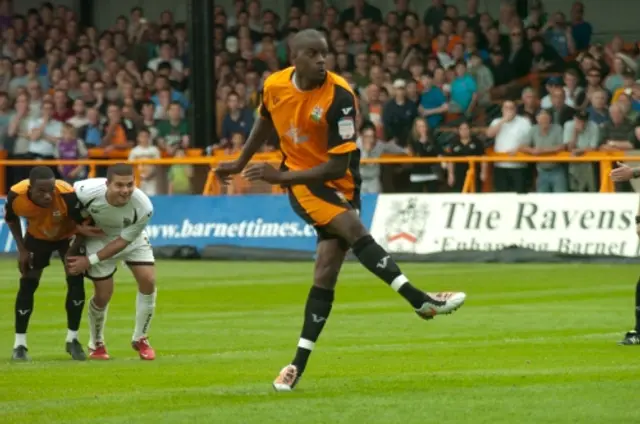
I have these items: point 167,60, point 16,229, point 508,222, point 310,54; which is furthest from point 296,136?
point 167,60

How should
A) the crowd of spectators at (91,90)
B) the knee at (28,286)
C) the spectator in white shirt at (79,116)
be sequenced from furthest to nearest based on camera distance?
the spectator in white shirt at (79,116), the crowd of spectators at (91,90), the knee at (28,286)

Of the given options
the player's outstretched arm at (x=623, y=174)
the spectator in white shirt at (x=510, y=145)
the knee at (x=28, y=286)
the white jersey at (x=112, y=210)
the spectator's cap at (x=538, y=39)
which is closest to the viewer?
the player's outstretched arm at (x=623, y=174)

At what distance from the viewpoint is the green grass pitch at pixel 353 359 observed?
925cm

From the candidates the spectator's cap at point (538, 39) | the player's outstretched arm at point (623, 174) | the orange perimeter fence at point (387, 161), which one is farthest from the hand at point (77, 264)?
the spectator's cap at point (538, 39)

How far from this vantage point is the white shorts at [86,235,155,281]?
42.6 ft

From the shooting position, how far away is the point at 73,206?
12852 mm

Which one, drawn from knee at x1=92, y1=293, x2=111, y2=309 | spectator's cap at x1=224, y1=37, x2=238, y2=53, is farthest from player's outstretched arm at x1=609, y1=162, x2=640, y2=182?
spectator's cap at x1=224, y1=37, x2=238, y2=53

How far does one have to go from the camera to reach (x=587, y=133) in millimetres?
24203

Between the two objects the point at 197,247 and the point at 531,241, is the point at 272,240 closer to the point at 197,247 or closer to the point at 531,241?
the point at 197,247

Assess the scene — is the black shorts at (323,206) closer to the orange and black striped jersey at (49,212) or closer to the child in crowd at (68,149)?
the orange and black striped jersey at (49,212)

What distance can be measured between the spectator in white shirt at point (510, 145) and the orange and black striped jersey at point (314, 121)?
14.6m

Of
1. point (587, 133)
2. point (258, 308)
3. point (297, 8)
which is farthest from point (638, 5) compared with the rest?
point (258, 308)

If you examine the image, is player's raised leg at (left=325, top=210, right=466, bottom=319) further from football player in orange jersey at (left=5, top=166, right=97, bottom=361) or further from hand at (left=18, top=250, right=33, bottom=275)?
hand at (left=18, top=250, right=33, bottom=275)

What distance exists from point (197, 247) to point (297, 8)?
7.10 m
